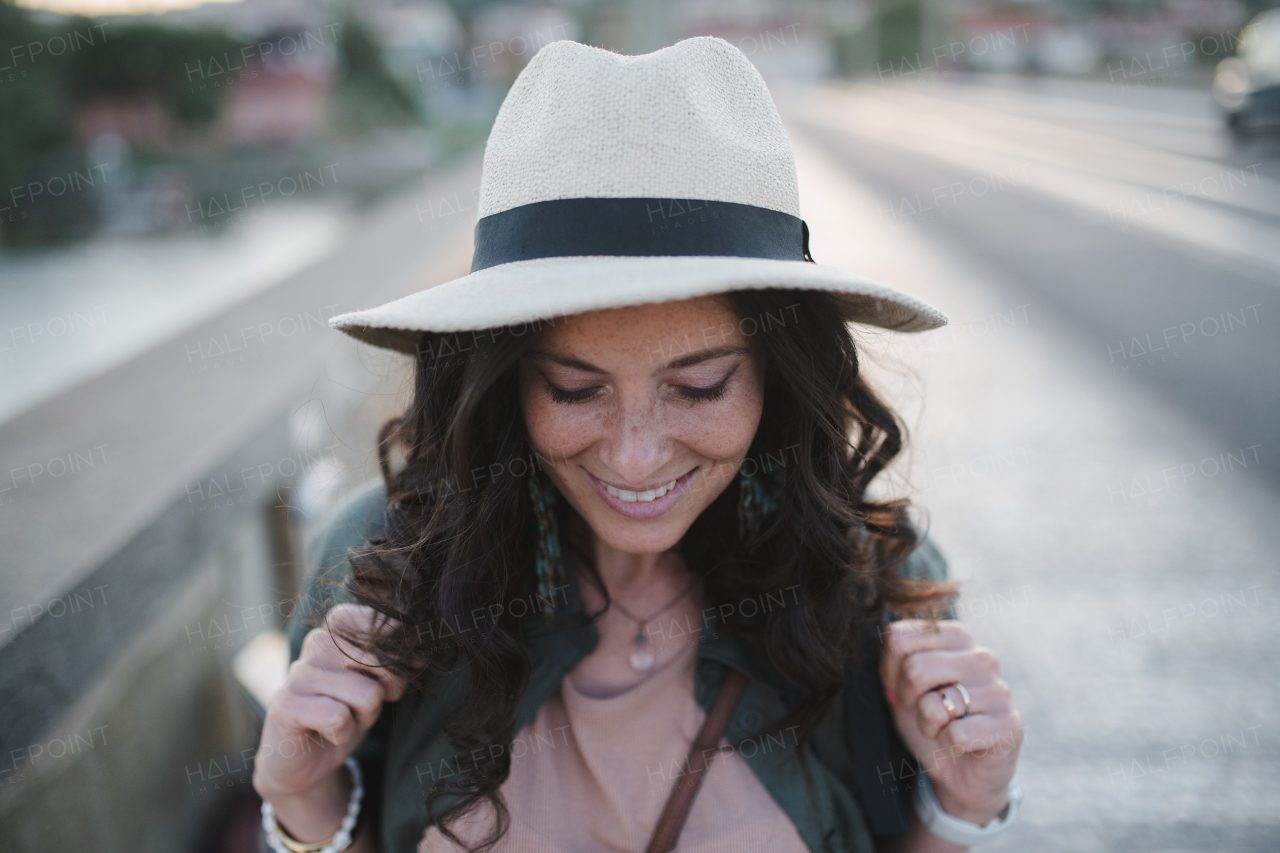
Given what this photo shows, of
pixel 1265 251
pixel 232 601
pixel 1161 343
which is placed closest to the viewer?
pixel 232 601

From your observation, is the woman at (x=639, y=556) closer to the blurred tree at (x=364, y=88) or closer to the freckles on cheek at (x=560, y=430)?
the freckles on cheek at (x=560, y=430)

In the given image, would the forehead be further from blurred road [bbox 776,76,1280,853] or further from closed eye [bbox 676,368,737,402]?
blurred road [bbox 776,76,1280,853]

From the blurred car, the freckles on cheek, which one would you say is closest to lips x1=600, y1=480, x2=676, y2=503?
the freckles on cheek

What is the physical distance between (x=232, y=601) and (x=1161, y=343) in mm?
6669

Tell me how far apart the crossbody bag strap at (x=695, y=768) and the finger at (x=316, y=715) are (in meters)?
0.60

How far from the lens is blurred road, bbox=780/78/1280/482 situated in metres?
6.14

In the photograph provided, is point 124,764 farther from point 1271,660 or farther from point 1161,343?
point 1161,343

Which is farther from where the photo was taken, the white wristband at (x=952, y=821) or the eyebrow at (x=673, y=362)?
the white wristband at (x=952, y=821)

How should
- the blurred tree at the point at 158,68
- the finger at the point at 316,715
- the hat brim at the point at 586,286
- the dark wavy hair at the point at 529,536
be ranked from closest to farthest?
the hat brim at the point at 586,286, the finger at the point at 316,715, the dark wavy hair at the point at 529,536, the blurred tree at the point at 158,68

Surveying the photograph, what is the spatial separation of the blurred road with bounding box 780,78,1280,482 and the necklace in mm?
4412

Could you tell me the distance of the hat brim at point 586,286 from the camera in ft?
4.02

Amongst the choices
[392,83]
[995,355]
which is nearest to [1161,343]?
[995,355]

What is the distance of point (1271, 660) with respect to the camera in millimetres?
3387

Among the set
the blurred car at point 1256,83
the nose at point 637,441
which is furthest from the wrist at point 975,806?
the blurred car at point 1256,83
